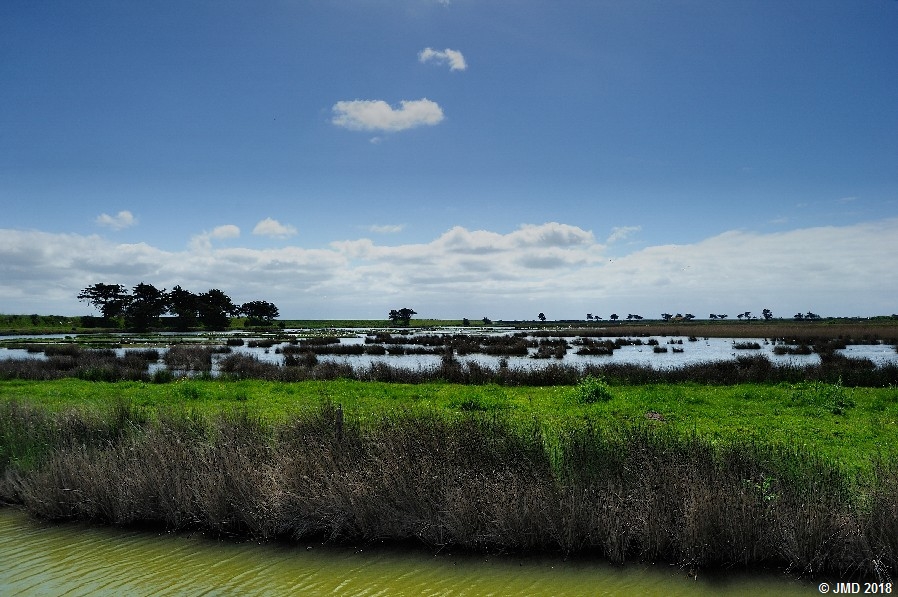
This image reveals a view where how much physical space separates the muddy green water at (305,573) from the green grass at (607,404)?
3512mm

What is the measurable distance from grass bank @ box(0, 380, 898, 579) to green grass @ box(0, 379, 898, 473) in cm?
108

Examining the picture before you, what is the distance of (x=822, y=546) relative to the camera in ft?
21.3

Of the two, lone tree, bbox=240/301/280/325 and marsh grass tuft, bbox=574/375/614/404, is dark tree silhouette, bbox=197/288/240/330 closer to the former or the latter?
lone tree, bbox=240/301/280/325

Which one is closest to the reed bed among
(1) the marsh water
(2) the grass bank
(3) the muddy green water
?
(2) the grass bank

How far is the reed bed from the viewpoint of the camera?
21.9 feet

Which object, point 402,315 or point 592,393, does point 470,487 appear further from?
point 402,315

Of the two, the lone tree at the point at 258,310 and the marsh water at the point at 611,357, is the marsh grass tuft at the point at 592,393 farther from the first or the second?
the lone tree at the point at 258,310

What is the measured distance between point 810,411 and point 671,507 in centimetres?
1064

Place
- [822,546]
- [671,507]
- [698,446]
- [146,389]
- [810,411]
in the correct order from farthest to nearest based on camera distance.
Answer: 1. [146,389]
2. [810,411]
3. [698,446]
4. [671,507]
5. [822,546]

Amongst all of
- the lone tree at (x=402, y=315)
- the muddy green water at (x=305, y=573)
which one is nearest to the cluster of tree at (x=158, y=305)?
the lone tree at (x=402, y=315)

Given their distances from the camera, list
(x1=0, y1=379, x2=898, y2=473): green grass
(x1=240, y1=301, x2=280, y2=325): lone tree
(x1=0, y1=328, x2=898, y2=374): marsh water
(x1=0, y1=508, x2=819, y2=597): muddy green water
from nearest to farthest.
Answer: (x1=0, y1=508, x2=819, y2=597): muddy green water < (x1=0, y1=379, x2=898, y2=473): green grass < (x1=0, y1=328, x2=898, y2=374): marsh water < (x1=240, y1=301, x2=280, y2=325): lone tree

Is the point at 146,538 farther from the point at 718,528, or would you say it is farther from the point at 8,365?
the point at 8,365

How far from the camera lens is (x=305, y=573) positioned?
7086 mm

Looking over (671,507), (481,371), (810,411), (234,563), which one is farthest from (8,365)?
(810,411)
